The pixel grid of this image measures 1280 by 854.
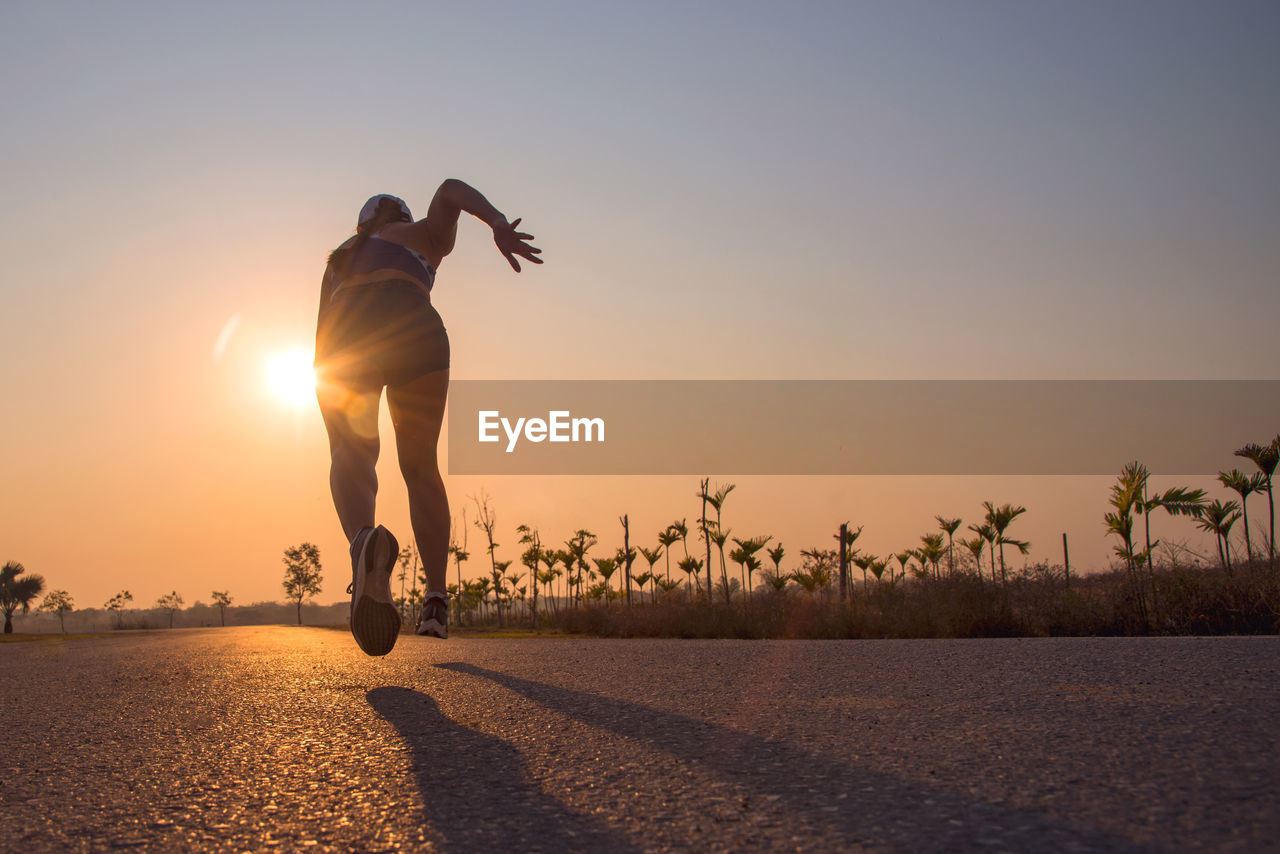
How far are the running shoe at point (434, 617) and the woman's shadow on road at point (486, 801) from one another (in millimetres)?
1520

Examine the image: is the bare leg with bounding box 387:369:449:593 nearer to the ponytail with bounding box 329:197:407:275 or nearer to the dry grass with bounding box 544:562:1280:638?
the ponytail with bounding box 329:197:407:275

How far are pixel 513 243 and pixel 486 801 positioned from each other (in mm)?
2589

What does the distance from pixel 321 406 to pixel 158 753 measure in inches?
65.0

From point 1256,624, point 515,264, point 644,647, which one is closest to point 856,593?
point 1256,624

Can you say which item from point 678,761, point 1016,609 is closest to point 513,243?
point 678,761

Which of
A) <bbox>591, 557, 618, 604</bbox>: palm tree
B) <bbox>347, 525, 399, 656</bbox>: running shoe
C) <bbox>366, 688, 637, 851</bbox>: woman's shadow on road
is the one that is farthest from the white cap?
<bbox>591, 557, 618, 604</bbox>: palm tree

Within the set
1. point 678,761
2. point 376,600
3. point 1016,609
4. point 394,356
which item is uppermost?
point 394,356

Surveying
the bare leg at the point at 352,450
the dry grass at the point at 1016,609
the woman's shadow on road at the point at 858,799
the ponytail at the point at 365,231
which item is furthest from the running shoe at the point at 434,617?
the dry grass at the point at 1016,609

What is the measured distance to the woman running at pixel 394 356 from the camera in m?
3.33

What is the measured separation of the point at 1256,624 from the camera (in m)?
9.42

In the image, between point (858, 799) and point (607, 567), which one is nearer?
point (858, 799)

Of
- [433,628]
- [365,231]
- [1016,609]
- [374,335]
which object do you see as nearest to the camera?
[374,335]

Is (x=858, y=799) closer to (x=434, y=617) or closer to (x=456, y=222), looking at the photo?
(x=434, y=617)

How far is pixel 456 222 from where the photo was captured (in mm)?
3844
